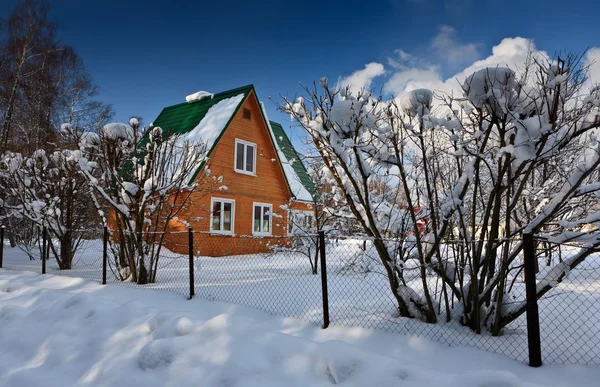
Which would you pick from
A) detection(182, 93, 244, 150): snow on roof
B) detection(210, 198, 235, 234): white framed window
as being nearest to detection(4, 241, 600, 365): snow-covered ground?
detection(210, 198, 235, 234): white framed window

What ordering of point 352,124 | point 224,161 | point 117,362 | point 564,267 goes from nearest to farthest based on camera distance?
point 564,267
point 117,362
point 352,124
point 224,161

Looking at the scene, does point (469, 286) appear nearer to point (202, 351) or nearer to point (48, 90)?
point (202, 351)

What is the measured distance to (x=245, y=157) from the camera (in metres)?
15.0

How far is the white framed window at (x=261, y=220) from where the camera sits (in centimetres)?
1532

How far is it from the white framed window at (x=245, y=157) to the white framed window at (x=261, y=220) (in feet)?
4.55

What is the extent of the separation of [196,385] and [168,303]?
2.47 meters

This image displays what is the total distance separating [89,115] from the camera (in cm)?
2081

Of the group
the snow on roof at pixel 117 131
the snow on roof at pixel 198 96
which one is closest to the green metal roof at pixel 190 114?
→ the snow on roof at pixel 198 96

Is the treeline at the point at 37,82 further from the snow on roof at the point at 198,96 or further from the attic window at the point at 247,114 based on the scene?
the attic window at the point at 247,114

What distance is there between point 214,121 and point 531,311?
1278cm

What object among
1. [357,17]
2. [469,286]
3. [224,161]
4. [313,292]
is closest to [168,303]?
[313,292]

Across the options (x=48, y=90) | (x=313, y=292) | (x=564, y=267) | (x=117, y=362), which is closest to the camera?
(x=564, y=267)

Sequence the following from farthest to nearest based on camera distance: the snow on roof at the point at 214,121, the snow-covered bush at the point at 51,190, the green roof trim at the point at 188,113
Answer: the green roof trim at the point at 188,113 < the snow on roof at the point at 214,121 < the snow-covered bush at the point at 51,190

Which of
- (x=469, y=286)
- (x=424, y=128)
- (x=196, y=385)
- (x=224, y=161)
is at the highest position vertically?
(x=224, y=161)
